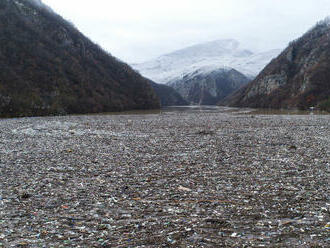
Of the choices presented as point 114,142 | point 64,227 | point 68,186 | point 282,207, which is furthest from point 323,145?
point 64,227

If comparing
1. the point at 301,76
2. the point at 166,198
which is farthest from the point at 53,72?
the point at 301,76

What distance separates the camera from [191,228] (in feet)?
27.0

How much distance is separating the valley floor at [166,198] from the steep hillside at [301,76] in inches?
4536

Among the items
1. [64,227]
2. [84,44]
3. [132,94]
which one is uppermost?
[84,44]

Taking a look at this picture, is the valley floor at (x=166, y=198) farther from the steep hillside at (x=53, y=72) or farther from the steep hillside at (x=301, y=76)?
the steep hillside at (x=301, y=76)

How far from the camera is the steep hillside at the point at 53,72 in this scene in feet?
270

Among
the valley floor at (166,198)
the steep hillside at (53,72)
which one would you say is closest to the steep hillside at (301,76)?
the steep hillside at (53,72)

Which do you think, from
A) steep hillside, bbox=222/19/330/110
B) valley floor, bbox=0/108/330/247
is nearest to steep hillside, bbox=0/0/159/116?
valley floor, bbox=0/108/330/247

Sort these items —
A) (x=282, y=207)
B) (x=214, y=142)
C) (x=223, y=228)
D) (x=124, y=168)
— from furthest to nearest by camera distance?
(x=214, y=142) < (x=124, y=168) < (x=282, y=207) < (x=223, y=228)

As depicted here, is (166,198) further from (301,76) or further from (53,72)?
(301,76)

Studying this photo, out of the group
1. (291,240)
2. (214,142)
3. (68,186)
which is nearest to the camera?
(291,240)

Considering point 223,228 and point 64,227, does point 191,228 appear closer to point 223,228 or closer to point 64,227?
point 223,228

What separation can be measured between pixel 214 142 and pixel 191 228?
16.9m

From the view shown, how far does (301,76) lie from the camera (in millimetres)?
158250
